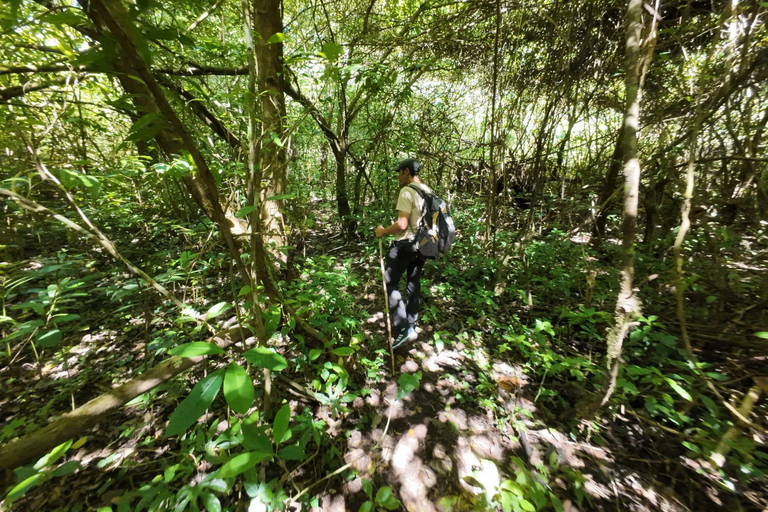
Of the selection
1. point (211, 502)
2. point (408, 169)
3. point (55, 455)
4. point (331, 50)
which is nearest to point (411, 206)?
point (408, 169)

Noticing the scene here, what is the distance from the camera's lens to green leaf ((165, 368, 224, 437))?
0.74 meters

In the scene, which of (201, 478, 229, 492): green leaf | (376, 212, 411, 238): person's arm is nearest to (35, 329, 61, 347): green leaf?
(201, 478, 229, 492): green leaf

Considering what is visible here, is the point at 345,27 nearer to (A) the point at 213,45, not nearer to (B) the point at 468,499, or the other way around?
(A) the point at 213,45

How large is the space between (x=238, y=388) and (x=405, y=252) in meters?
1.99

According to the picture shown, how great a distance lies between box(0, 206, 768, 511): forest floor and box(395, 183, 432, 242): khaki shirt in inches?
38.2

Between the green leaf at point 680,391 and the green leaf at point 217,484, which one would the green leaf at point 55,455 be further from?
the green leaf at point 680,391

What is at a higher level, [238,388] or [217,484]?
[238,388]

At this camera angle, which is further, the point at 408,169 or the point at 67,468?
the point at 408,169

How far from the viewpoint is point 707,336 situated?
2137 millimetres

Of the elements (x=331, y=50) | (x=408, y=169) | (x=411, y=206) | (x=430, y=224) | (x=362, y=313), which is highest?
(x=331, y=50)

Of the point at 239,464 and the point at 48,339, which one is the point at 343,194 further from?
the point at 239,464

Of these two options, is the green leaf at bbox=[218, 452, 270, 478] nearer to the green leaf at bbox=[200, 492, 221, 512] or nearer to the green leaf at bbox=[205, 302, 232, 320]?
the green leaf at bbox=[200, 492, 221, 512]

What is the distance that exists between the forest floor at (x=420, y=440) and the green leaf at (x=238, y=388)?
0.85m

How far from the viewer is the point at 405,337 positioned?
9.17ft
